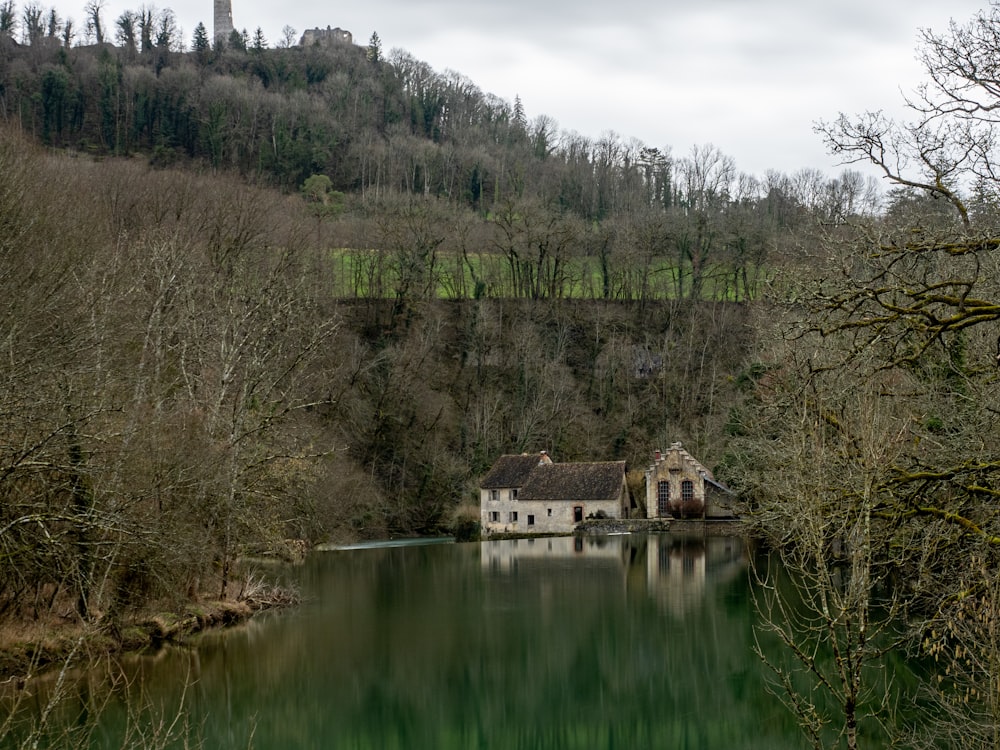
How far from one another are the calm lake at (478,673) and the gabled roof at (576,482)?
19.6 meters

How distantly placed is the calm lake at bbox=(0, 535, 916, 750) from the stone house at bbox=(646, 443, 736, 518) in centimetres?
1985

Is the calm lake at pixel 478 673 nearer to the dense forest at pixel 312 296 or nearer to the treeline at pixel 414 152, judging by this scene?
the dense forest at pixel 312 296

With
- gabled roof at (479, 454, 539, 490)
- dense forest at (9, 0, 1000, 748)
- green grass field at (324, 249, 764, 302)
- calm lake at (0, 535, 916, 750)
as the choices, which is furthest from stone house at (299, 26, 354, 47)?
calm lake at (0, 535, 916, 750)

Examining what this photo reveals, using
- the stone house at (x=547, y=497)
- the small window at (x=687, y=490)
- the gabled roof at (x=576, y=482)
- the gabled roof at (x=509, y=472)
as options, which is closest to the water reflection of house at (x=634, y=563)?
the stone house at (x=547, y=497)

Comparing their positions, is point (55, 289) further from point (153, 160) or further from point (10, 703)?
point (153, 160)

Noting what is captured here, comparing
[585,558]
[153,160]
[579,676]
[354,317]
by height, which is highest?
[153,160]

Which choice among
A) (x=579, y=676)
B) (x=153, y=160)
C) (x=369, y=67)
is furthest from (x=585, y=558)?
(x=369, y=67)

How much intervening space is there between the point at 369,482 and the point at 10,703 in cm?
3276

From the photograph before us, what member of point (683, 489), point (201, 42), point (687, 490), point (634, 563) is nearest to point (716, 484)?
point (687, 490)

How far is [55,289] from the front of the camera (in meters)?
19.6

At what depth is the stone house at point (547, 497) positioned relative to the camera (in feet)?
162

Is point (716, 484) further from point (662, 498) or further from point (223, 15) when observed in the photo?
point (223, 15)

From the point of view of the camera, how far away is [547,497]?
163ft

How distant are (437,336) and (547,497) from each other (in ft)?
41.8
